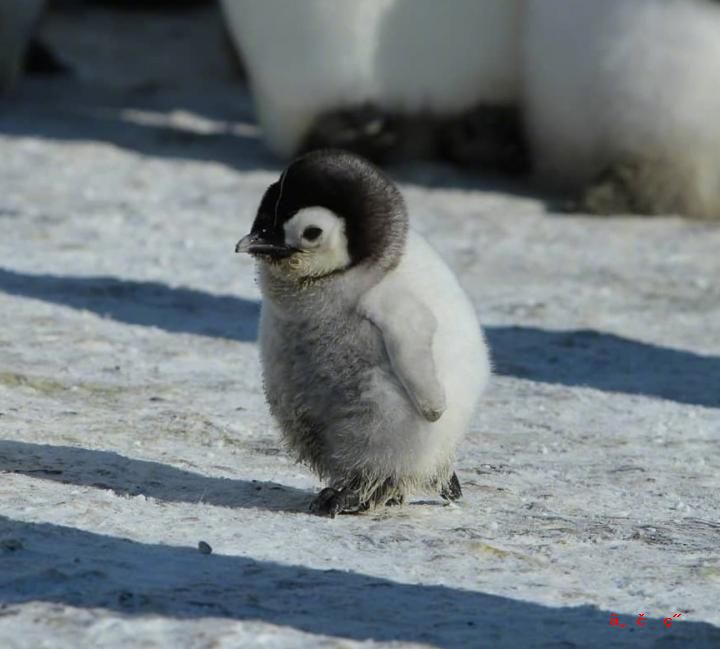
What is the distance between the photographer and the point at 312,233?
356 cm

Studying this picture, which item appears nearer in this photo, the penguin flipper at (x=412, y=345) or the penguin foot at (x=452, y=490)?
the penguin flipper at (x=412, y=345)

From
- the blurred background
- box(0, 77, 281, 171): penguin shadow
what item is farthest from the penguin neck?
box(0, 77, 281, 171): penguin shadow

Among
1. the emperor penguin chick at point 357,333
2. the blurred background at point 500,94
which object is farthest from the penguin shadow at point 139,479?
the blurred background at point 500,94

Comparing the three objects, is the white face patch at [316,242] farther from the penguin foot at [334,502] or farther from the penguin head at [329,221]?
the penguin foot at [334,502]

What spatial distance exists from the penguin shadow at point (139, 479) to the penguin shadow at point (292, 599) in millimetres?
442

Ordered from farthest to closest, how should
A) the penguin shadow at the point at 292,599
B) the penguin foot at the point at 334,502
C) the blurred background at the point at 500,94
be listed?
the blurred background at the point at 500,94 → the penguin foot at the point at 334,502 → the penguin shadow at the point at 292,599

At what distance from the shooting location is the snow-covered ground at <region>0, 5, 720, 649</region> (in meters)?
2.98

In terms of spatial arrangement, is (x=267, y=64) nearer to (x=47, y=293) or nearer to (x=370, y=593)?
(x=47, y=293)

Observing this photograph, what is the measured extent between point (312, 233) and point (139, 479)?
0.70m

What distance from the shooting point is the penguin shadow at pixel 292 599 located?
288 centimetres

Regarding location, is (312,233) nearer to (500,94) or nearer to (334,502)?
(334,502)

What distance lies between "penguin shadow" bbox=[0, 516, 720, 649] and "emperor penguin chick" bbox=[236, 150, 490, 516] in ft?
1.47

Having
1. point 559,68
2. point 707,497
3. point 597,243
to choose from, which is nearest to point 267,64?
point 559,68

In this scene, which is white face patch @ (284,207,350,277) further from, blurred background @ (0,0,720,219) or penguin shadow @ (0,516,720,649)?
blurred background @ (0,0,720,219)
